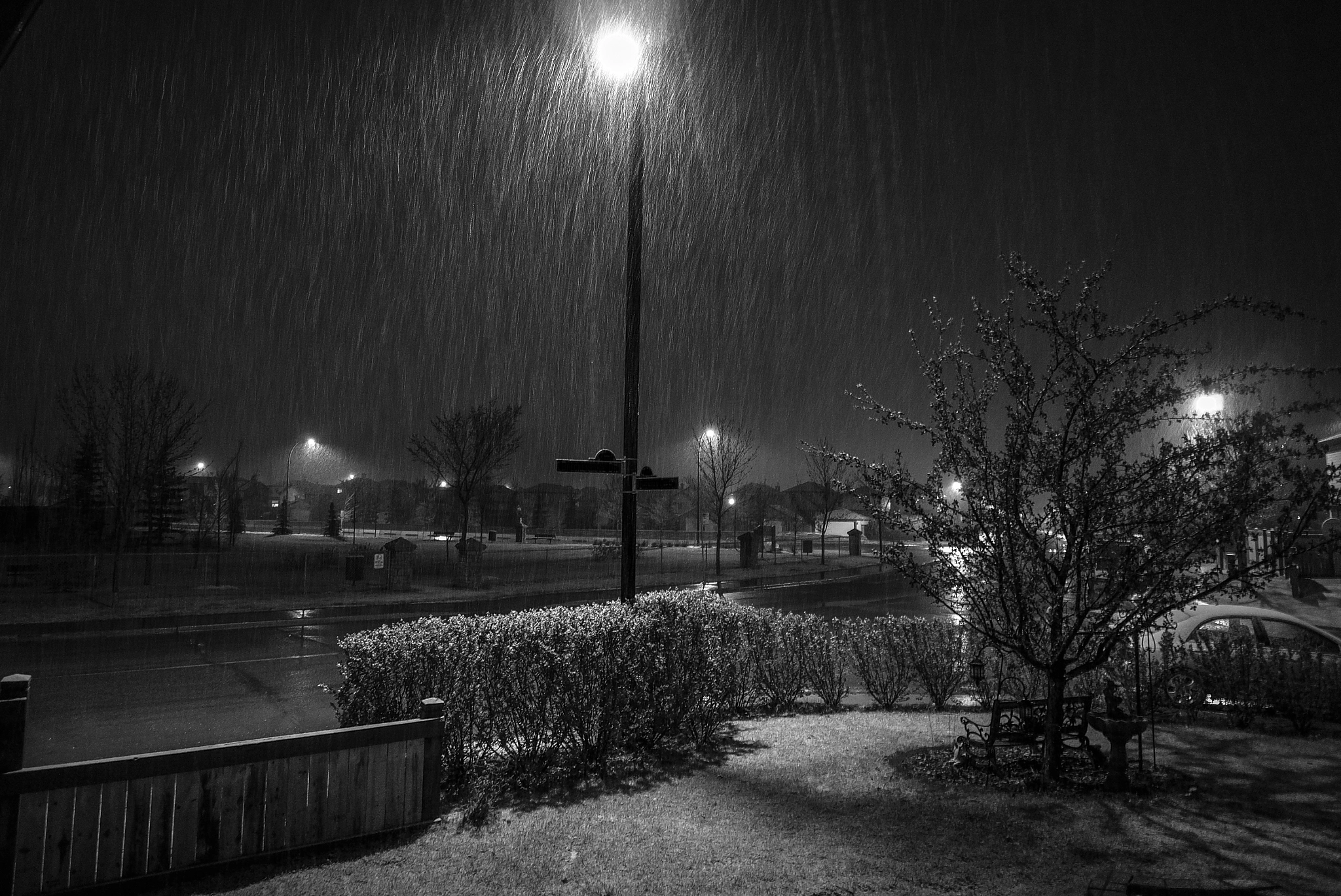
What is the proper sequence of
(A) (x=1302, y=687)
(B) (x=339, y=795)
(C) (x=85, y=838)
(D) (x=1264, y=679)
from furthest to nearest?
(D) (x=1264, y=679)
(A) (x=1302, y=687)
(B) (x=339, y=795)
(C) (x=85, y=838)

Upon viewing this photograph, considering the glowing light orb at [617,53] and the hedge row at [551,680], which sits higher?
the glowing light orb at [617,53]

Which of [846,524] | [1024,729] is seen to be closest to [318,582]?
[1024,729]

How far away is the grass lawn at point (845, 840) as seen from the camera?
4199mm

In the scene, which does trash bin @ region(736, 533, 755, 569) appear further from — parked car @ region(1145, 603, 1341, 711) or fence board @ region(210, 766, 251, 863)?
fence board @ region(210, 766, 251, 863)

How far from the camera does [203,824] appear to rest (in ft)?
14.9

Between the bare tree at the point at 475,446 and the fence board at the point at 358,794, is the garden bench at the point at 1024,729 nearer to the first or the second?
the fence board at the point at 358,794

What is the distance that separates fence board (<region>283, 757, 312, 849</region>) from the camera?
4.77 m

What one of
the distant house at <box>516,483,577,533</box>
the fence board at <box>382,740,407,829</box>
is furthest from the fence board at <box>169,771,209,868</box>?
the distant house at <box>516,483,577,533</box>

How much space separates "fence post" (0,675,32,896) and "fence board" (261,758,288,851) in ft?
3.83

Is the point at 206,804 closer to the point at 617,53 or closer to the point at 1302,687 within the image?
the point at 617,53

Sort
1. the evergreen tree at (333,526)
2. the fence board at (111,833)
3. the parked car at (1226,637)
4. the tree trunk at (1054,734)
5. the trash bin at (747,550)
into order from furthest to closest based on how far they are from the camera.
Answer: the evergreen tree at (333,526) < the trash bin at (747,550) < the parked car at (1226,637) < the tree trunk at (1054,734) < the fence board at (111,833)

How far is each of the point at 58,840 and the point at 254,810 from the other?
92 cm

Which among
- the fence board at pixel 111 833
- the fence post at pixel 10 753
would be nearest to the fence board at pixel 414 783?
the fence board at pixel 111 833

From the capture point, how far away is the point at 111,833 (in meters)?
4.30
